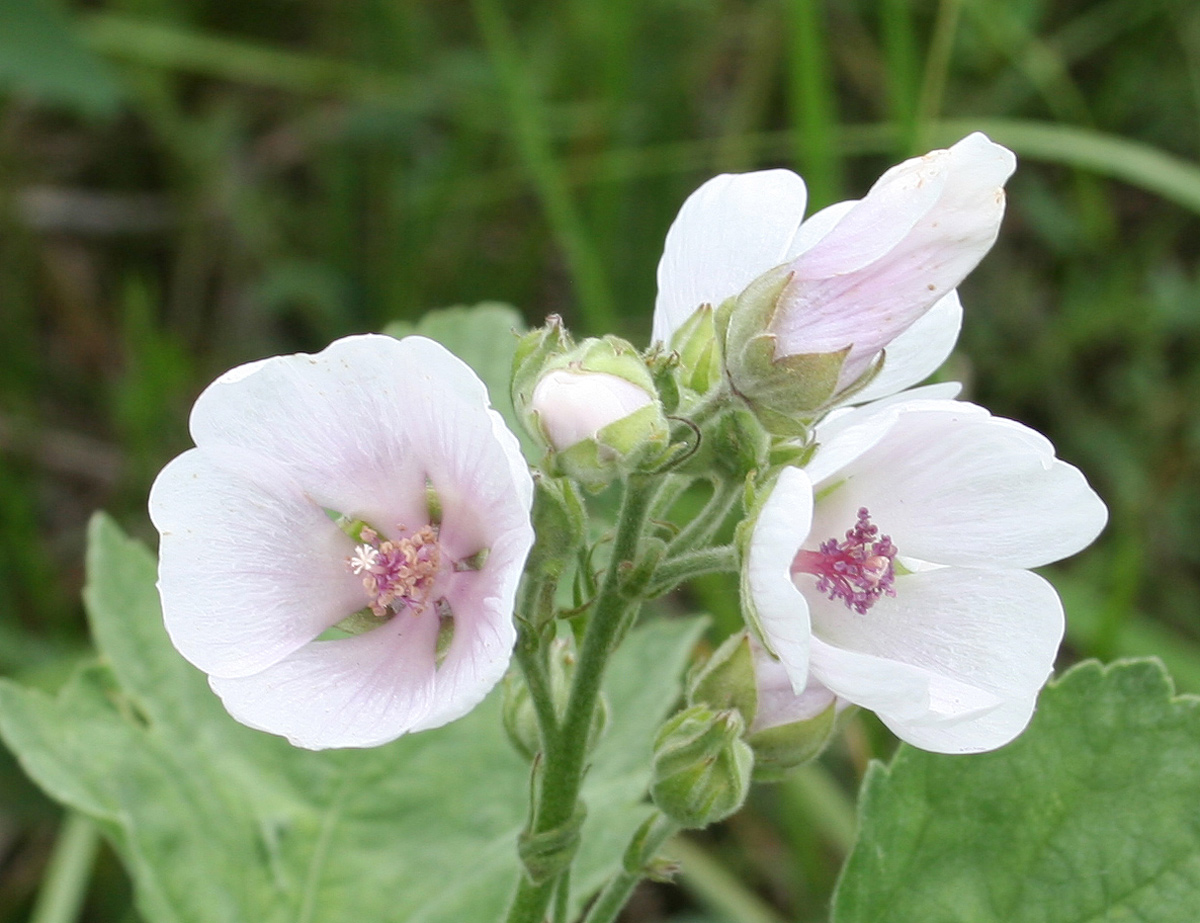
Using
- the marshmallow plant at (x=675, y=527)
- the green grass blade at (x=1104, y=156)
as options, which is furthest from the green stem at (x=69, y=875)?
the green grass blade at (x=1104, y=156)

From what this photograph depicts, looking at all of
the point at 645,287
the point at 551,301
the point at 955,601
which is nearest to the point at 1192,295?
the point at 645,287

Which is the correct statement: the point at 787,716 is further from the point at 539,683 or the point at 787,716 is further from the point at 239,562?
the point at 239,562

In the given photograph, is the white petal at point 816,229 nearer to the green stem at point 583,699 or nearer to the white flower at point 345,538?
the green stem at point 583,699

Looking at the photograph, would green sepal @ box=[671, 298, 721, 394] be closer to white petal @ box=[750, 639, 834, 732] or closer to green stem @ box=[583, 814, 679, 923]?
white petal @ box=[750, 639, 834, 732]

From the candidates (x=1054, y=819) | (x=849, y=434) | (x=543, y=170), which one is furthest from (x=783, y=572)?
(x=543, y=170)

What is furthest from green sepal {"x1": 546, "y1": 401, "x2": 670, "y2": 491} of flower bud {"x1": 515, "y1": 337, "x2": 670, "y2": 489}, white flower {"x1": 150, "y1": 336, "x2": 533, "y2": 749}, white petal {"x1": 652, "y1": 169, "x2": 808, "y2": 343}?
white petal {"x1": 652, "y1": 169, "x2": 808, "y2": 343}

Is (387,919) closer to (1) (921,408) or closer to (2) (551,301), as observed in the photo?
(1) (921,408)
